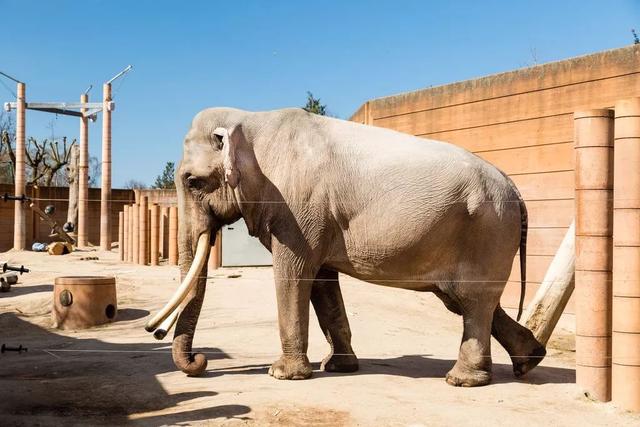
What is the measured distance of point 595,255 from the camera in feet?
19.5

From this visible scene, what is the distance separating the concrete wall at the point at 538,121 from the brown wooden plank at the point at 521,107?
0.04 feet

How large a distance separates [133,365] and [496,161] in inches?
279

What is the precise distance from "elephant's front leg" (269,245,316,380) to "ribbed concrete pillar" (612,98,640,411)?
2464mm

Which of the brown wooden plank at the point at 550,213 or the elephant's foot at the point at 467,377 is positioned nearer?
the elephant's foot at the point at 467,377

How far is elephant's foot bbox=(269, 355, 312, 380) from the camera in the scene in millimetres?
6566

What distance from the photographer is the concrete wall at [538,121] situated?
10.8 m

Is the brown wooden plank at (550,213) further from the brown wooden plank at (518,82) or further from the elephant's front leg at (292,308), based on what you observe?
the elephant's front leg at (292,308)

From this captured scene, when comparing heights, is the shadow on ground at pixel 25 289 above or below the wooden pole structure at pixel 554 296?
below

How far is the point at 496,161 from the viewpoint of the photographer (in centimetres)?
1236

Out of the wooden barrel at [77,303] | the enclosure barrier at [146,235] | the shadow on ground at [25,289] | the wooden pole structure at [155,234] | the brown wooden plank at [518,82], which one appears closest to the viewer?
the brown wooden plank at [518,82]

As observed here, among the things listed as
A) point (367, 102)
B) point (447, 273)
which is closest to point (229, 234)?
point (367, 102)

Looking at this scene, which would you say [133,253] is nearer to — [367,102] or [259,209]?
[367,102]

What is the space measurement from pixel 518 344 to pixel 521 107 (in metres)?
5.85

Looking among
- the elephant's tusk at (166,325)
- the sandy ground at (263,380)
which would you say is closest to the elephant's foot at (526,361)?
the sandy ground at (263,380)
